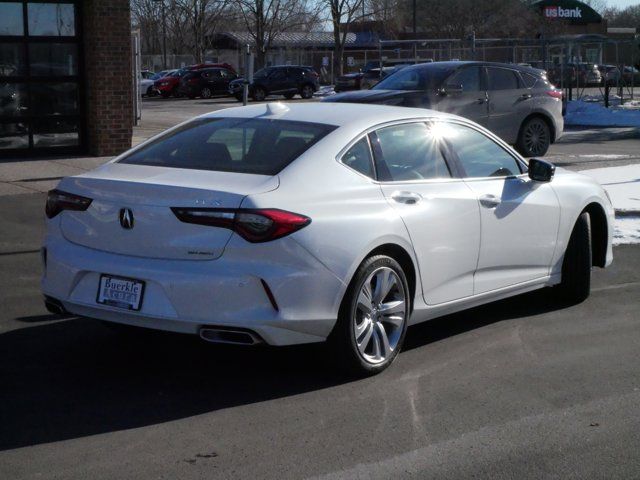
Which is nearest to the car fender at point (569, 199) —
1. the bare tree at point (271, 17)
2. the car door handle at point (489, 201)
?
the car door handle at point (489, 201)

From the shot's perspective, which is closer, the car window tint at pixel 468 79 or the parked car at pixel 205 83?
the car window tint at pixel 468 79

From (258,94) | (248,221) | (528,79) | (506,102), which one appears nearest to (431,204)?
(248,221)

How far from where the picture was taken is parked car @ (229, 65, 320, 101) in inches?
1858

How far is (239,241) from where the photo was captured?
5.32 m

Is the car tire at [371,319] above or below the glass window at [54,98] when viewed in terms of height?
below

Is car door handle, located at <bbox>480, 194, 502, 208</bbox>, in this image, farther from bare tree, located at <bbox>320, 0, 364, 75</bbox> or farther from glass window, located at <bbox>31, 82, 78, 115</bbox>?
bare tree, located at <bbox>320, 0, 364, 75</bbox>

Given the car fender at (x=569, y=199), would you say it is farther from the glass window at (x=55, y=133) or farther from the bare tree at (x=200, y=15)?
the bare tree at (x=200, y=15)

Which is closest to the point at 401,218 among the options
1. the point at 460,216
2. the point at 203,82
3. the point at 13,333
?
the point at 460,216

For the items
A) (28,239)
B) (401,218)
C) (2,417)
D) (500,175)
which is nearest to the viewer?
(2,417)

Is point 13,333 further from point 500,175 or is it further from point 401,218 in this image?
point 500,175

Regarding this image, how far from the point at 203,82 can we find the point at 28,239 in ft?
130

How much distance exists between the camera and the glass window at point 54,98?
16.2 m

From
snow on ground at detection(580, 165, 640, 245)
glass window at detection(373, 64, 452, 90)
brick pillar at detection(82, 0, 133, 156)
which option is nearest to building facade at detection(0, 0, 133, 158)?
brick pillar at detection(82, 0, 133, 156)

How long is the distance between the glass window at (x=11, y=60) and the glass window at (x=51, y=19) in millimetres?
337
